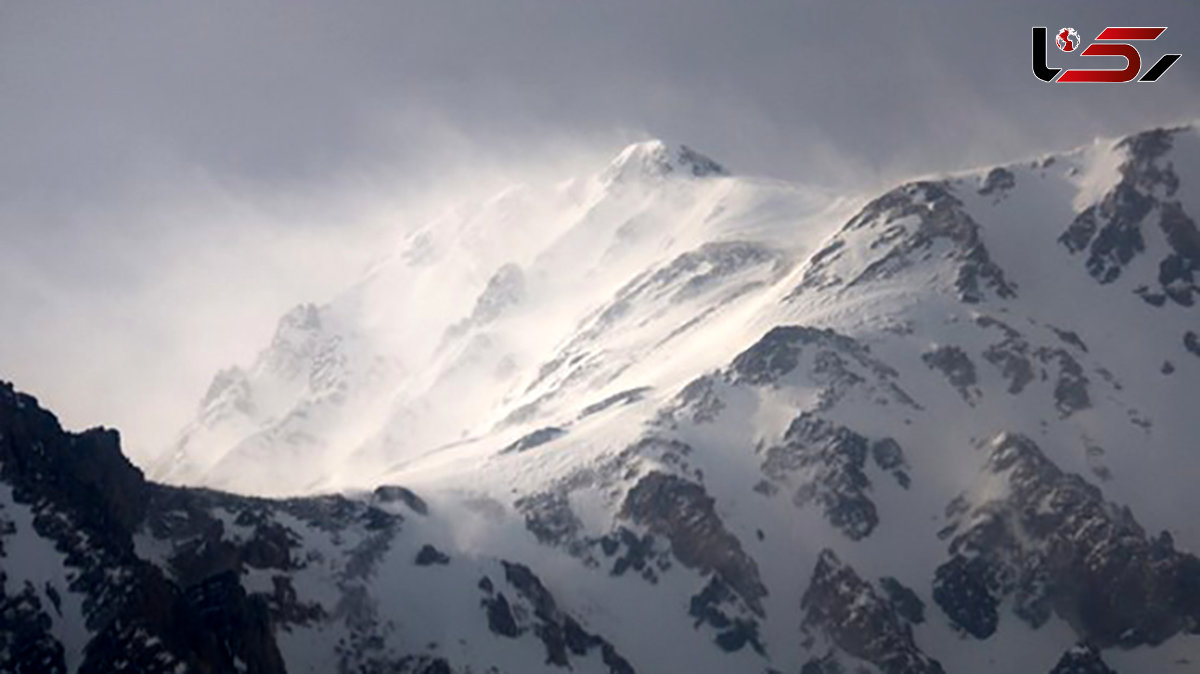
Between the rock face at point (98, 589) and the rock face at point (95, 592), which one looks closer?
the rock face at point (95, 592)

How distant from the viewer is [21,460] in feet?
583

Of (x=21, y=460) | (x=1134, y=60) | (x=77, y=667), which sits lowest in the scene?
(x=1134, y=60)

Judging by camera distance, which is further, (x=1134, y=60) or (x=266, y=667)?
(x=266, y=667)

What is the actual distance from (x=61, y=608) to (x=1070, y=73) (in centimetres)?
12015

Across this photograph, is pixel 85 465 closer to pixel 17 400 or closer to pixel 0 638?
pixel 17 400

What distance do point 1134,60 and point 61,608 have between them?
409 feet

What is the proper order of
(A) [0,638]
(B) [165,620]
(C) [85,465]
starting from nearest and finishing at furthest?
(A) [0,638]
(B) [165,620]
(C) [85,465]

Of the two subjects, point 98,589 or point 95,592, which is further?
Answer: point 98,589

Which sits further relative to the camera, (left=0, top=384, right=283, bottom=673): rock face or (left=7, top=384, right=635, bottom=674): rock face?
(left=7, top=384, right=635, bottom=674): rock face

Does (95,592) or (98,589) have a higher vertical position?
(98,589)

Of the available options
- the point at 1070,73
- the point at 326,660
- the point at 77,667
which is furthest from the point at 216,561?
the point at 1070,73

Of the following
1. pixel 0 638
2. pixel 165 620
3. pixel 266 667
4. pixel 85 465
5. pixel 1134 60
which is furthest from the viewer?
pixel 85 465

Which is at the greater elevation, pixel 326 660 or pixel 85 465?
pixel 85 465

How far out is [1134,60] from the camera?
140 meters
